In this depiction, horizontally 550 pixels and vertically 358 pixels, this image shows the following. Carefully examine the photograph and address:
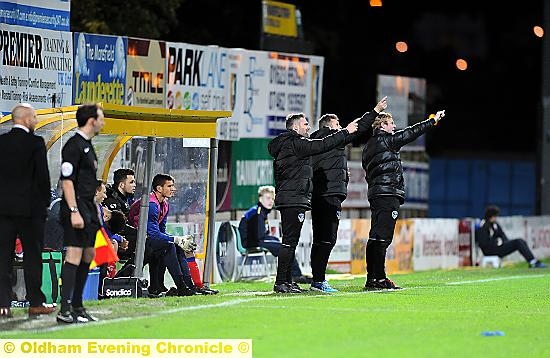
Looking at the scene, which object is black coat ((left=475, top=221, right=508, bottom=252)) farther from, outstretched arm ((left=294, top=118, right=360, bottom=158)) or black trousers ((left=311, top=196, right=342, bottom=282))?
outstretched arm ((left=294, top=118, right=360, bottom=158))

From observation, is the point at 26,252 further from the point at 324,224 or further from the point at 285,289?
the point at 324,224

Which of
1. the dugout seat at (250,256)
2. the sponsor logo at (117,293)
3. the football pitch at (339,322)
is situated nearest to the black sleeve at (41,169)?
the football pitch at (339,322)

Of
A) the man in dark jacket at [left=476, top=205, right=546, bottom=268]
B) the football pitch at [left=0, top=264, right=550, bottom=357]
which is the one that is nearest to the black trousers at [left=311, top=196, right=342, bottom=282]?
the football pitch at [left=0, top=264, right=550, bottom=357]

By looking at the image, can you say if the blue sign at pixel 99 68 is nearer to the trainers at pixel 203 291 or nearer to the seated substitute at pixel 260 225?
the seated substitute at pixel 260 225

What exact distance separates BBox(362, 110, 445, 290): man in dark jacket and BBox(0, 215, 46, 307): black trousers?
5.11 m

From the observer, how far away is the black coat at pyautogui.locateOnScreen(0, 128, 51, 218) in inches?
579

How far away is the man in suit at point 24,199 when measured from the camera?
14.7 metres

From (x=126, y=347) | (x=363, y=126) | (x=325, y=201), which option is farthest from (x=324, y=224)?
(x=126, y=347)

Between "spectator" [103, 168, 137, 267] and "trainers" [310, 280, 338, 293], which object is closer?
"spectator" [103, 168, 137, 267]

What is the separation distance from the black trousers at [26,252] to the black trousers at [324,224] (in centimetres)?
443

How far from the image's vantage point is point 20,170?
48.4 feet

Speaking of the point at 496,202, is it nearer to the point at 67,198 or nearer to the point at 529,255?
the point at 529,255

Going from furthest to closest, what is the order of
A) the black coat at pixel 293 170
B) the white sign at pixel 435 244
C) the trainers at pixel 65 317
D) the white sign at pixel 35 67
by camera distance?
the white sign at pixel 435 244, the white sign at pixel 35 67, the black coat at pixel 293 170, the trainers at pixel 65 317

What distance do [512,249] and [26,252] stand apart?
15.2 meters
